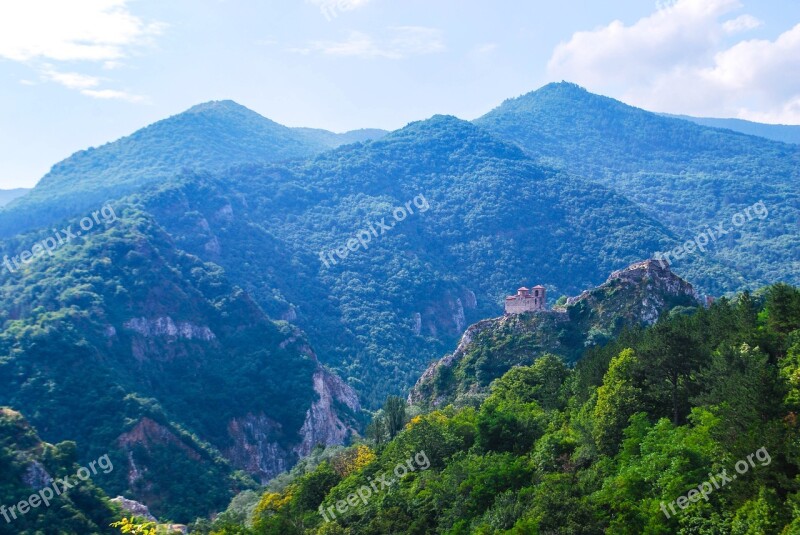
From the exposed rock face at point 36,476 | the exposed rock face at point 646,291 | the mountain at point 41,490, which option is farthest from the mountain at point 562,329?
the exposed rock face at point 36,476

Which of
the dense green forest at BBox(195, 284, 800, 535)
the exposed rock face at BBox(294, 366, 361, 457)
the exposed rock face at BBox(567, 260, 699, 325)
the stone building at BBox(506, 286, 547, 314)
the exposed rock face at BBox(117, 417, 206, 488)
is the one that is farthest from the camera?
the exposed rock face at BBox(294, 366, 361, 457)

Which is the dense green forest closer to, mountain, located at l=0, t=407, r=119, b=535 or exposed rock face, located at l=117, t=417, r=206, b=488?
mountain, located at l=0, t=407, r=119, b=535

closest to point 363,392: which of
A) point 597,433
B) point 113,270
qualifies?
point 113,270

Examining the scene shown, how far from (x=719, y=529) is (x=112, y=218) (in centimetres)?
17117

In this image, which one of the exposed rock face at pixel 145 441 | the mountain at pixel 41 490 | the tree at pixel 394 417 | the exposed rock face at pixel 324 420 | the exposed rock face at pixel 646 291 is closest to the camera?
the mountain at pixel 41 490

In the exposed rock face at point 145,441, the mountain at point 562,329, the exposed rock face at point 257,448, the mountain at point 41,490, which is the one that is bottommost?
the exposed rock face at point 257,448

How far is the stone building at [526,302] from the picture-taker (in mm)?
110025

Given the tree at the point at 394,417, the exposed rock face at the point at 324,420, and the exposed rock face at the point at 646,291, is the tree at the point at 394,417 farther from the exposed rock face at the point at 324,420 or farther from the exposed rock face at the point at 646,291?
the exposed rock face at the point at 324,420

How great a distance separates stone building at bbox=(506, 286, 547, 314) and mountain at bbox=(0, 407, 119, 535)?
59373 mm

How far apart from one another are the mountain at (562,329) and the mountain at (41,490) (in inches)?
1635

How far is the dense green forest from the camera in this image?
1351 inches

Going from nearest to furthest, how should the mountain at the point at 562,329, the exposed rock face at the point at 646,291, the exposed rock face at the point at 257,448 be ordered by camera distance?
1. the mountain at the point at 562,329
2. the exposed rock face at the point at 646,291
3. the exposed rock face at the point at 257,448

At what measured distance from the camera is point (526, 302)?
11069 centimetres

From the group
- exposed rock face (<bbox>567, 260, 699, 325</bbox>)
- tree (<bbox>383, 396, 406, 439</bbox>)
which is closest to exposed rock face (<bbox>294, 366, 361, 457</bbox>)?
exposed rock face (<bbox>567, 260, 699, 325</bbox>)
